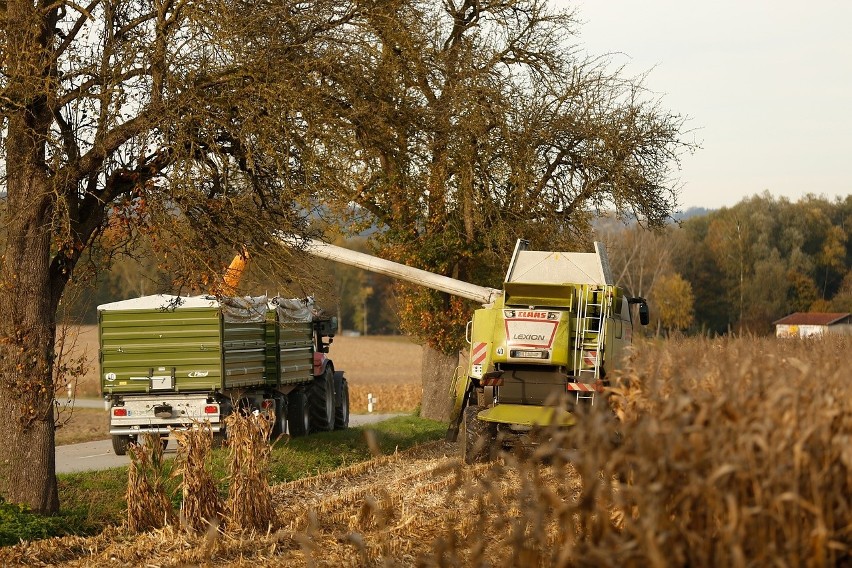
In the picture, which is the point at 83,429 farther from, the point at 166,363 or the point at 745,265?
the point at 745,265

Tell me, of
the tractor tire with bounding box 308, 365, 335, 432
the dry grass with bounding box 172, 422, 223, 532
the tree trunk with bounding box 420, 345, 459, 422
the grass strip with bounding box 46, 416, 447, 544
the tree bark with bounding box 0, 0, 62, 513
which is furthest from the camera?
the tree trunk with bounding box 420, 345, 459, 422

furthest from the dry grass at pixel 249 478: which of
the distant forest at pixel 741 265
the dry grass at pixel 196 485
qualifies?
the distant forest at pixel 741 265

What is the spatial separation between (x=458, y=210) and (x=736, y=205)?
67.1 metres

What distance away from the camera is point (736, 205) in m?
87.2

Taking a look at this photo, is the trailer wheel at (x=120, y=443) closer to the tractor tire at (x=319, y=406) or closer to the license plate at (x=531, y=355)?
the tractor tire at (x=319, y=406)

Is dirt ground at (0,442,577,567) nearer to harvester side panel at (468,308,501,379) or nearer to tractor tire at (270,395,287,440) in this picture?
harvester side panel at (468,308,501,379)

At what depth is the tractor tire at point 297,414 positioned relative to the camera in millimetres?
22750

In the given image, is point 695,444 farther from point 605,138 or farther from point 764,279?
point 764,279

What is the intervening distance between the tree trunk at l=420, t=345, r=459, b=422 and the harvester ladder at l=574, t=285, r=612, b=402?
1026cm

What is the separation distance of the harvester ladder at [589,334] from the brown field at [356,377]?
6742mm

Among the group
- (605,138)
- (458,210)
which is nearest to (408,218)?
(458,210)

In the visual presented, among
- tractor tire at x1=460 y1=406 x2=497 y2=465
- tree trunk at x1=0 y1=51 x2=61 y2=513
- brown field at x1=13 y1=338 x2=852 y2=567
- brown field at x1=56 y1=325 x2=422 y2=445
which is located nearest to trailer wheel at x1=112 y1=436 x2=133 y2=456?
brown field at x1=56 y1=325 x2=422 y2=445

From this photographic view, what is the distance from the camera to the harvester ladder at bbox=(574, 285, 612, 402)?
53.4 feet

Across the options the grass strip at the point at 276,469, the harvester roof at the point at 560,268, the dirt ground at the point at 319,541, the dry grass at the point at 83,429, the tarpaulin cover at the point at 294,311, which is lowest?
the dry grass at the point at 83,429
